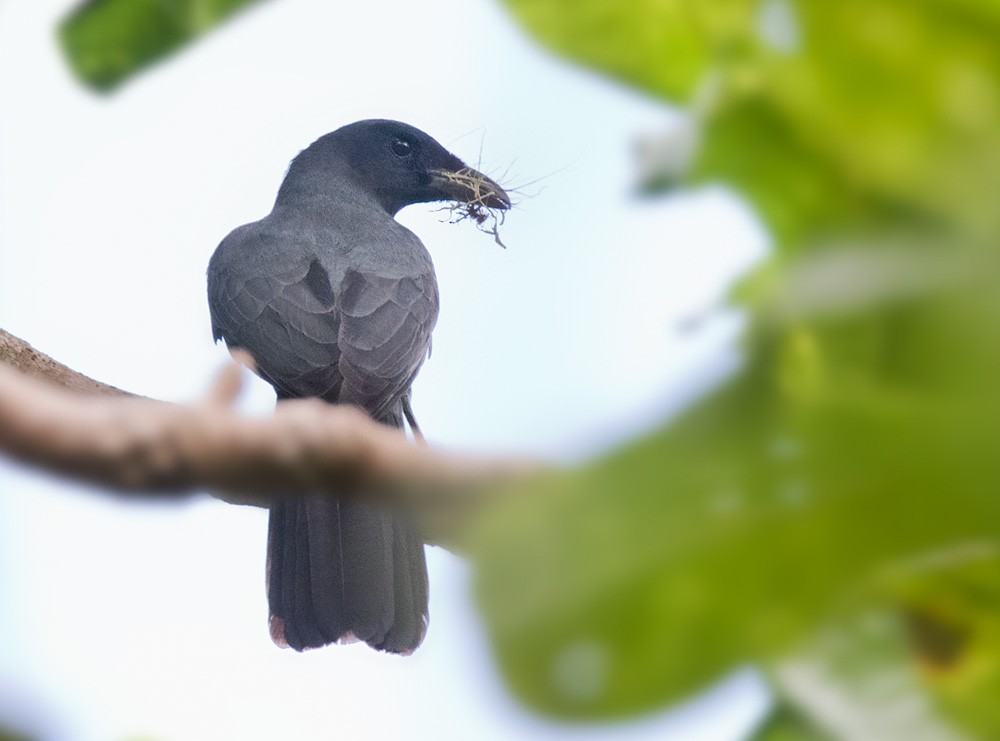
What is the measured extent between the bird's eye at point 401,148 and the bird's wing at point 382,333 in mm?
1296

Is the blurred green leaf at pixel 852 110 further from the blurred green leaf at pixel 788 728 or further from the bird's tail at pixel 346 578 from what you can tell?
the bird's tail at pixel 346 578

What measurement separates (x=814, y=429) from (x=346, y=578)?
2961 millimetres

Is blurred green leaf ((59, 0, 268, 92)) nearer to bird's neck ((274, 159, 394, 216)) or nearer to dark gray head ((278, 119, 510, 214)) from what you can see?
bird's neck ((274, 159, 394, 216))

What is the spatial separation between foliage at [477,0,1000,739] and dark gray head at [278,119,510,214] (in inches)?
183

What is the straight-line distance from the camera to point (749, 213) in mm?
704

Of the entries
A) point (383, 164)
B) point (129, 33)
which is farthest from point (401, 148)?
point (129, 33)

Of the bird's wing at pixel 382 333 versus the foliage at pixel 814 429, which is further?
the bird's wing at pixel 382 333

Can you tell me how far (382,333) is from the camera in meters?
3.88

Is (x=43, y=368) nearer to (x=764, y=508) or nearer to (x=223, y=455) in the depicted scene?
(x=223, y=455)

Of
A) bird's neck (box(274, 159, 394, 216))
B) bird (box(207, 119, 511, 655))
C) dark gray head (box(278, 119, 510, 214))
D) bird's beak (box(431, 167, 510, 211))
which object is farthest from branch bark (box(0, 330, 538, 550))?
dark gray head (box(278, 119, 510, 214))

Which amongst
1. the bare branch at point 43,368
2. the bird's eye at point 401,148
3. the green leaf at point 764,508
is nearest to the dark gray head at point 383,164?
the bird's eye at point 401,148

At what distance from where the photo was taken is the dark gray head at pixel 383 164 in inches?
212

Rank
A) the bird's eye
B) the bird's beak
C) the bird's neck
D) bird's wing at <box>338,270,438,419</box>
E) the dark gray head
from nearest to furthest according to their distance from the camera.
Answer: bird's wing at <box>338,270,438,419</box>, the bird's beak, the bird's neck, the dark gray head, the bird's eye

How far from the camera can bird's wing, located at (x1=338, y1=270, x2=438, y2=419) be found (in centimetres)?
370
